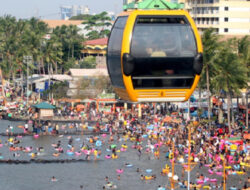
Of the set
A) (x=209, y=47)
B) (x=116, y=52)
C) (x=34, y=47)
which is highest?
(x=34, y=47)

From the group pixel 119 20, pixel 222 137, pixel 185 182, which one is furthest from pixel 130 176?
pixel 119 20

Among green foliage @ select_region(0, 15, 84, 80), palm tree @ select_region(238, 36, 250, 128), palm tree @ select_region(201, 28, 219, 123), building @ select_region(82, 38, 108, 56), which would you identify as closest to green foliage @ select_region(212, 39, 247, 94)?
palm tree @ select_region(201, 28, 219, 123)

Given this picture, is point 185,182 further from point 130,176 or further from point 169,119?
point 169,119

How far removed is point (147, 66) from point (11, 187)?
31.1 m

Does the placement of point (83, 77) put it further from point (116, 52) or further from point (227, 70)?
point (116, 52)

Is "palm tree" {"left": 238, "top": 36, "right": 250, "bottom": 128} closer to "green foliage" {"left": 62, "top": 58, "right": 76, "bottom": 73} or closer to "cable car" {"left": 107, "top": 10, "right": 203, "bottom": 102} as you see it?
"cable car" {"left": 107, "top": 10, "right": 203, "bottom": 102}

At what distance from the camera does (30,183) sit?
1861 inches

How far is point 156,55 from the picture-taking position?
16.5 m

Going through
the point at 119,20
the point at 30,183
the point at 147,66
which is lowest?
the point at 30,183

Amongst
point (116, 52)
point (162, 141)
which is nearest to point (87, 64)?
point (162, 141)

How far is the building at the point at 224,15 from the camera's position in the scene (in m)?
98.9

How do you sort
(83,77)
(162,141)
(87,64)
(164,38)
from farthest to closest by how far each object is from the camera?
(87,64), (83,77), (162,141), (164,38)

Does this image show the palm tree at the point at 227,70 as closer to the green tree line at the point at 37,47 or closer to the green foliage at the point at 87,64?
the green tree line at the point at 37,47

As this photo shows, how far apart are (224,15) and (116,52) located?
83838 millimetres
